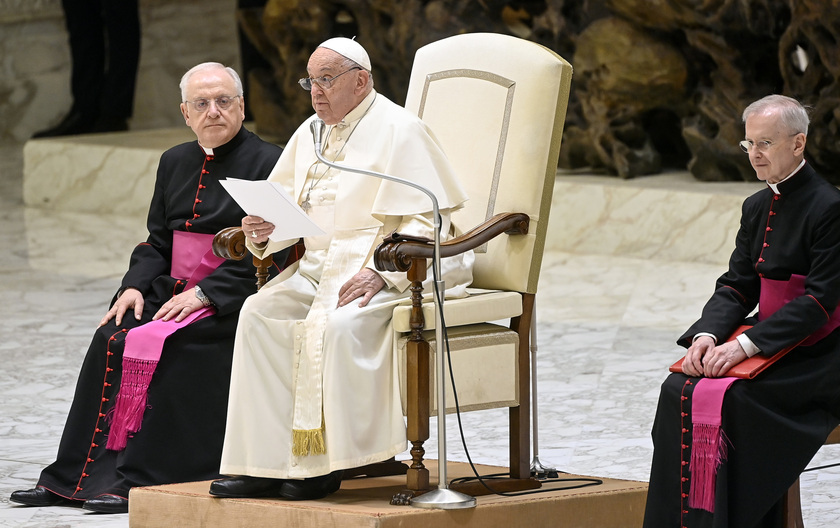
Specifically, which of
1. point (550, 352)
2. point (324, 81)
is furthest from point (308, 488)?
point (550, 352)

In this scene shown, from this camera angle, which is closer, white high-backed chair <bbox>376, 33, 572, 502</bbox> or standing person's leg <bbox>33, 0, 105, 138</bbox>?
white high-backed chair <bbox>376, 33, 572, 502</bbox>

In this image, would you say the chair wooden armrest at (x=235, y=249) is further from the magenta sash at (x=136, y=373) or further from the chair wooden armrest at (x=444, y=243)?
the chair wooden armrest at (x=444, y=243)

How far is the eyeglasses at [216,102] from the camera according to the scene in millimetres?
5141

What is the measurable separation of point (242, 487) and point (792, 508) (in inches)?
60.8

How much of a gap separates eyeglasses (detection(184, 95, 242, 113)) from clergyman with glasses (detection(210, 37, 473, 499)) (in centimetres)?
59

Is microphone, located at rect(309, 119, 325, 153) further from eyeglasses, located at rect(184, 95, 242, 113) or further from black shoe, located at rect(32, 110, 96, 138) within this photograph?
black shoe, located at rect(32, 110, 96, 138)

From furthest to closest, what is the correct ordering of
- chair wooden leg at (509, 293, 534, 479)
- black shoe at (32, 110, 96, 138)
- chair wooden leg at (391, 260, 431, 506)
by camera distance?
black shoe at (32, 110, 96, 138), chair wooden leg at (509, 293, 534, 479), chair wooden leg at (391, 260, 431, 506)

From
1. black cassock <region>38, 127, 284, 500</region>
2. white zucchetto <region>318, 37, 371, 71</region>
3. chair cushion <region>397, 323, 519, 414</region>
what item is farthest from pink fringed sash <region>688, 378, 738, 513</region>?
black cassock <region>38, 127, 284, 500</region>

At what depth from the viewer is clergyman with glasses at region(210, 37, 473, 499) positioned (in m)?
4.24

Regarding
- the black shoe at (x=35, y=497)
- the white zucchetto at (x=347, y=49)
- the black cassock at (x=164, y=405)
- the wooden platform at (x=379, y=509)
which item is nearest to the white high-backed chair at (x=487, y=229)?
the wooden platform at (x=379, y=509)

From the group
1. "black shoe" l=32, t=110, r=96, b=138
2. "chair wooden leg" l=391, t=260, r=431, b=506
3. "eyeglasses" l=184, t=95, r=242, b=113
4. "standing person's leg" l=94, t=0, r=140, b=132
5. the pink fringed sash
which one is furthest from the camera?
"standing person's leg" l=94, t=0, r=140, b=132

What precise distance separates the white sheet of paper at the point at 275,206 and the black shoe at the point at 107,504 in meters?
1.03

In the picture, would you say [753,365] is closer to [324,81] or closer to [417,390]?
[417,390]

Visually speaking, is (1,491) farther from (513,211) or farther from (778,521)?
(778,521)
